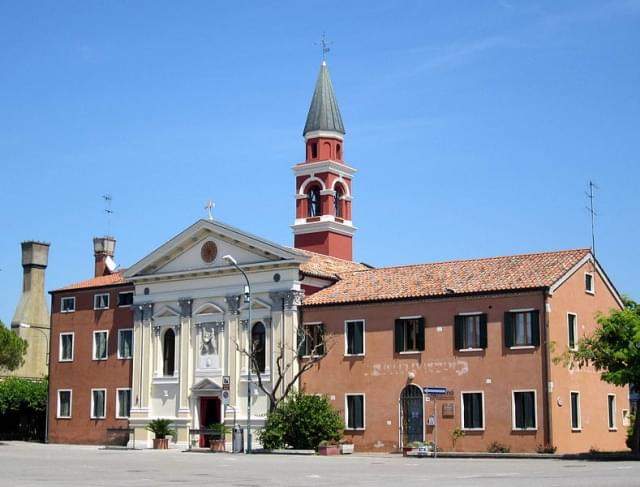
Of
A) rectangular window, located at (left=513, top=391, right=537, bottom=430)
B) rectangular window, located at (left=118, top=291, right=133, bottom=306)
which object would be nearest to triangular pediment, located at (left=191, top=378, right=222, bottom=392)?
rectangular window, located at (left=118, top=291, right=133, bottom=306)

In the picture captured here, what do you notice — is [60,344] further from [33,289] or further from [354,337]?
[33,289]

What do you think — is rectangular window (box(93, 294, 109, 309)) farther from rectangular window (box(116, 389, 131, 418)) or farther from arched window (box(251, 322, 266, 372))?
arched window (box(251, 322, 266, 372))

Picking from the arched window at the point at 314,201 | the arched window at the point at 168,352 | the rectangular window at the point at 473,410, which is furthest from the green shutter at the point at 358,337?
the arched window at the point at 314,201

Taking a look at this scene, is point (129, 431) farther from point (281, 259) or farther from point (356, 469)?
point (356, 469)

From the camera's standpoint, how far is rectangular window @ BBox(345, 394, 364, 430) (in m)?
45.9

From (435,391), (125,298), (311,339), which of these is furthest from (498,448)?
(125,298)

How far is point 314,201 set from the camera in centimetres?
5781

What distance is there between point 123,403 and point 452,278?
19754mm

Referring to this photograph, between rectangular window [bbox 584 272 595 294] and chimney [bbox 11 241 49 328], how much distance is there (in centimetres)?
5435

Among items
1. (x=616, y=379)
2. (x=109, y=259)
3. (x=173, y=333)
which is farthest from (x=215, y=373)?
(x=616, y=379)

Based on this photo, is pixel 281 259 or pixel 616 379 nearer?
pixel 616 379

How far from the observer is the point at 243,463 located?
3400 cm

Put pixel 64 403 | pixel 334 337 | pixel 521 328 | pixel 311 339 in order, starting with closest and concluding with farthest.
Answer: pixel 521 328 < pixel 334 337 < pixel 311 339 < pixel 64 403

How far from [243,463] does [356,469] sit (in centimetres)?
520
